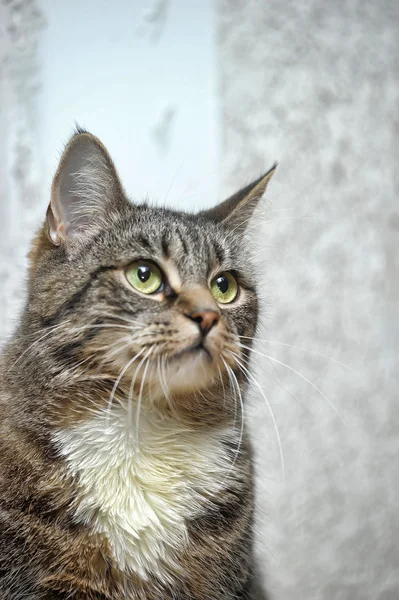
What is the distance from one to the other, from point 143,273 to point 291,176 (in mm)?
884

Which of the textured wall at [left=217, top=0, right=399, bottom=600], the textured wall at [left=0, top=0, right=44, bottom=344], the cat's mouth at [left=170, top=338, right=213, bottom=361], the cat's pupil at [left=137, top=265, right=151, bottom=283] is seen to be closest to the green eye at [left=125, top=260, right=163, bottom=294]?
the cat's pupil at [left=137, top=265, right=151, bottom=283]

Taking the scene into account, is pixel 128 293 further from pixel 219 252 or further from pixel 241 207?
pixel 241 207

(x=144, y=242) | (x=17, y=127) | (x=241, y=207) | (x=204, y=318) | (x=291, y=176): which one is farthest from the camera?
(x=291, y=176)

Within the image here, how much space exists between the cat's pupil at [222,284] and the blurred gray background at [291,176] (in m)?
0.45

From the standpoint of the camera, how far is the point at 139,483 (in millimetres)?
1003

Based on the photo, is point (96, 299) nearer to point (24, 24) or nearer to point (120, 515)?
point (120, 515)

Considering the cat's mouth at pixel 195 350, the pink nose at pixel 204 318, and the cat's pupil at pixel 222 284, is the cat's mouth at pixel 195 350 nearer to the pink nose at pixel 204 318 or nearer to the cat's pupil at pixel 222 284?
the pink nose at pixel 204 318

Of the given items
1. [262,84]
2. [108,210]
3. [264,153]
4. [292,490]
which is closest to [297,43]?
[262,84]

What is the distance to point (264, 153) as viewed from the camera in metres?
1.75

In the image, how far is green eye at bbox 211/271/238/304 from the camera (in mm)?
1135

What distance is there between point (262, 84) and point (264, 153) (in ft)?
0.63

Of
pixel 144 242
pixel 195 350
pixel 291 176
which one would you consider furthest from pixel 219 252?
pixel 291 176

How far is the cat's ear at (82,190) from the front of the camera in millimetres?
1056

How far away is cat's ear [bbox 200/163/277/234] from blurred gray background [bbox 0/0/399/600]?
0.30 metres
